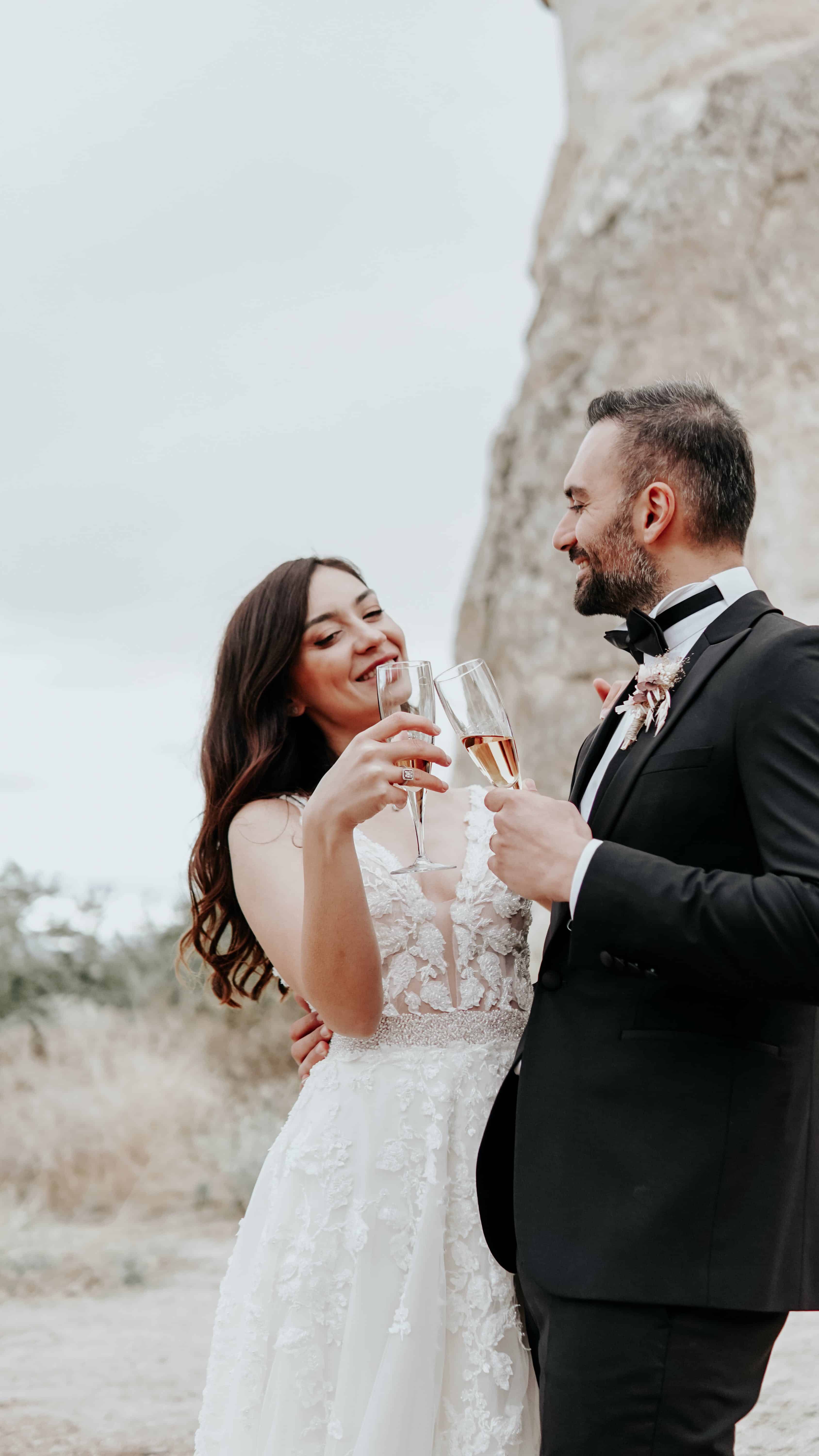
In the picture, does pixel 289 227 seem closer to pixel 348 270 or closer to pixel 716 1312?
pixel 348 270

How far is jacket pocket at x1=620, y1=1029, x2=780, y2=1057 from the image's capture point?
1881 millimetres

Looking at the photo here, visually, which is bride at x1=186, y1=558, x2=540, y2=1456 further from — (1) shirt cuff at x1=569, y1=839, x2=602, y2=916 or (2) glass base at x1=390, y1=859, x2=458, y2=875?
(1) shirt cuff at x1=569, y1=839, x2=602, y2=916

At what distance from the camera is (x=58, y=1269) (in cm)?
733

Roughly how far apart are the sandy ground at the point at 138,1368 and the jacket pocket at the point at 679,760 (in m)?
3.53

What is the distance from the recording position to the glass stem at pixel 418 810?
2.22m

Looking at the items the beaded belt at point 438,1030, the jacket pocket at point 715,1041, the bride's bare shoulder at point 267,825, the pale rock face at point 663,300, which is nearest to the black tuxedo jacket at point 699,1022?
the jacket pocket at point 715,1041

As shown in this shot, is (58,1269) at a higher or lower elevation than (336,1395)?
lower

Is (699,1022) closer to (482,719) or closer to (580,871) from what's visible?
(580,871)

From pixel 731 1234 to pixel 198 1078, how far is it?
8438 millimetres

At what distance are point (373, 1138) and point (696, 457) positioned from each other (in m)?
1.43

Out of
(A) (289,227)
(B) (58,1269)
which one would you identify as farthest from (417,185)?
(B) (58,1269)

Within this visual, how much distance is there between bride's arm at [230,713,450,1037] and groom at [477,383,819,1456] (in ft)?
0.71

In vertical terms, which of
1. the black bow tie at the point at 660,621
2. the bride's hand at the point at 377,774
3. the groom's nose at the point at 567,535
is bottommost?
the bride's hand at the point at 377,774

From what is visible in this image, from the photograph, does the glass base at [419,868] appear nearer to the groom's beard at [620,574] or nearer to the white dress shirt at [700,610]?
the white dress shirt at [700,610]
